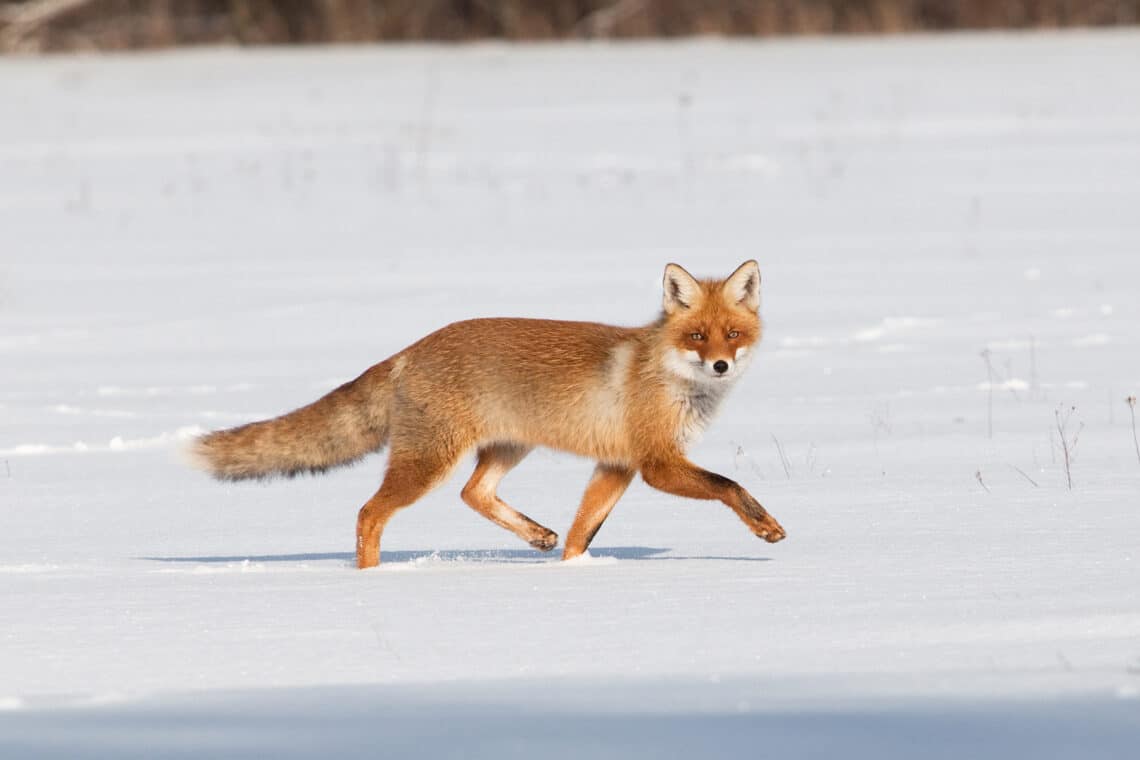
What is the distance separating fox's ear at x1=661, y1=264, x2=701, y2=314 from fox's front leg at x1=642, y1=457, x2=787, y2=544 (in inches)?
21.9

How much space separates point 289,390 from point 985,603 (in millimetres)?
6101

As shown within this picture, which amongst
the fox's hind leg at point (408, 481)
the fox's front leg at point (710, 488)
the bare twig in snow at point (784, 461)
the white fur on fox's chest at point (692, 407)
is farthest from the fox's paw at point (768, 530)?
the bare twig in snow at point (784, 461)

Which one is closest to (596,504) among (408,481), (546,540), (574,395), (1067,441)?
(546,540)

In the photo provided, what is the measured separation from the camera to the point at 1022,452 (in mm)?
8227

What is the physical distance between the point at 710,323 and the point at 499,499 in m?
1.05

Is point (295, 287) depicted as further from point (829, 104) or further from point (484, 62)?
point (484, 62)

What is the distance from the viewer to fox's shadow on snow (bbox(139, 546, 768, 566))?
256 inches

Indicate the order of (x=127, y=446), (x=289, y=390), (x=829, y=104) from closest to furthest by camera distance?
(x=127, y=446), (x=289, y=390), (x=829, y=104)

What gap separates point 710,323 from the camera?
6.54 metres

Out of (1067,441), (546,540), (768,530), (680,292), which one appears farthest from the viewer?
(1067,441)

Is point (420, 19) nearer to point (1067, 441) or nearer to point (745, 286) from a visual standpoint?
point (1067, 441)

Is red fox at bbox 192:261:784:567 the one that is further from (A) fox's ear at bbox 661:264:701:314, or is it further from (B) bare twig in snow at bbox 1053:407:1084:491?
(B) bare twig in snow at bbox 1053:407:1084:491

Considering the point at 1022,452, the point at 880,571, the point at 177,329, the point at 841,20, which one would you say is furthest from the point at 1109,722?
the point at 841,20

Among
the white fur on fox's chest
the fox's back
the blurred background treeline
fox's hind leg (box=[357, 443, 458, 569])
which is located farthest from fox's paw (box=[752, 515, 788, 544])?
the blurred background treeline
